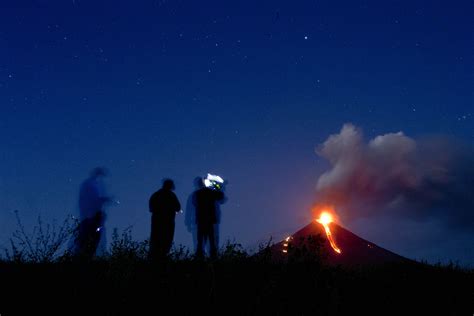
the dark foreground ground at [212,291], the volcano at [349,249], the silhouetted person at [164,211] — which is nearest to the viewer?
the dark foreground ground at [212,291]

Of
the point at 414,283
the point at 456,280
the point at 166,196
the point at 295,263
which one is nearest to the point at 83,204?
the point at 166,196

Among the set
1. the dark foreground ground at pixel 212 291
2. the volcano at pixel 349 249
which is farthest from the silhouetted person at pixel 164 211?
the volcano at pixel 349 249

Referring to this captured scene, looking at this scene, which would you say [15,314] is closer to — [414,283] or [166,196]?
[166,196]

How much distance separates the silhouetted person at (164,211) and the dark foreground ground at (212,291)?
152cm

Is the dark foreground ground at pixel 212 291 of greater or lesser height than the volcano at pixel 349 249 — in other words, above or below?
below

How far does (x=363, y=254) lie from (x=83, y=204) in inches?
428

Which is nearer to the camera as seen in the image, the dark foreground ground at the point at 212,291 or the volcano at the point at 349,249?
the dark foreground ground at the point at 212,291

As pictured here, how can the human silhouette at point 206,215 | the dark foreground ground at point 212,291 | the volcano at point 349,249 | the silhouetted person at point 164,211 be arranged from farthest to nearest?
the volcano at point 349,249 → the human silhouette at point 206,215 → the silhouetted person at point 164,211 → the dark foreground ground at point 212,291

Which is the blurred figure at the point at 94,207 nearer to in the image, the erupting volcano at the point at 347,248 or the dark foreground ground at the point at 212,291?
the dark foreground ground at the point at 212,291

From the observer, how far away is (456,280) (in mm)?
9070

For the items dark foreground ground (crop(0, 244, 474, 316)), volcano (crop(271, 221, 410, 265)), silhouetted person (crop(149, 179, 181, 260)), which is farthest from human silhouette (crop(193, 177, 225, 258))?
volcano (crop(271, 221, 410, 265))

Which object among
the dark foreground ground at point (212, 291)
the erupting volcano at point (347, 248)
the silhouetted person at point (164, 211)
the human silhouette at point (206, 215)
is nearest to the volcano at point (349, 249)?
the erupting volcano at point (347, 248)

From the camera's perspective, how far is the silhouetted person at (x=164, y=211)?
9156 mm

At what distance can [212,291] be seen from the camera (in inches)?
200
